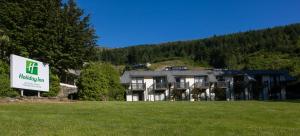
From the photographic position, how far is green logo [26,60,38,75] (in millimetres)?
37156

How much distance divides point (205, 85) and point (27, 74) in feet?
139

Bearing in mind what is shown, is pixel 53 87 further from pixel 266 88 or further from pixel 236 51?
pixel 236 51

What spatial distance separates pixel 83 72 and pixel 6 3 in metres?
10.2

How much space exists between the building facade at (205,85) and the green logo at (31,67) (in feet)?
117

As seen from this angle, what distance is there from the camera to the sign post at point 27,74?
116ft

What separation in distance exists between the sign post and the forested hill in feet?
305

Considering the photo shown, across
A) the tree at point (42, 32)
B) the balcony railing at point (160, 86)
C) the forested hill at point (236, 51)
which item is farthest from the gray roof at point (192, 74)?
the forested hill at point (236, 51)

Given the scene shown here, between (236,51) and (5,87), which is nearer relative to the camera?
(5,87)

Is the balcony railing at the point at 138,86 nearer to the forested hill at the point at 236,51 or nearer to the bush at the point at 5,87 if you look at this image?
the bush at the point at 5,87

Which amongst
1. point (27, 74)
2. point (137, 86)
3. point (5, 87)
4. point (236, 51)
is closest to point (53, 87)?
point (5, 87)

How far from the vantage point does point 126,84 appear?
74125mm

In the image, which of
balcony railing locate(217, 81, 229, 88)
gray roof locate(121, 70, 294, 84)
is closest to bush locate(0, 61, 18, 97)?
gray roof locate(121, 70, 294, 84)

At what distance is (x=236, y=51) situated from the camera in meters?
168

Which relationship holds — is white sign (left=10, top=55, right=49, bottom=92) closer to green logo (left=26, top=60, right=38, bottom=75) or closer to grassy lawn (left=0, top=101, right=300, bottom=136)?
green logo (left=26, top=60, right=38, bottom=75)
